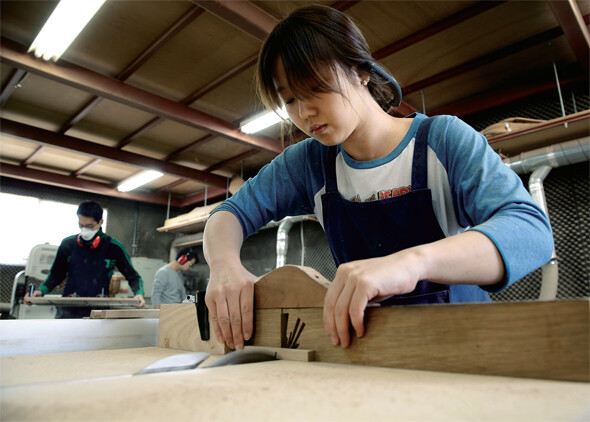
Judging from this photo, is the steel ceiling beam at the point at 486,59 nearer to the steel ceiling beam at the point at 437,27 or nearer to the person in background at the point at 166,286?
the steel ceiling beam at the point at 437,27

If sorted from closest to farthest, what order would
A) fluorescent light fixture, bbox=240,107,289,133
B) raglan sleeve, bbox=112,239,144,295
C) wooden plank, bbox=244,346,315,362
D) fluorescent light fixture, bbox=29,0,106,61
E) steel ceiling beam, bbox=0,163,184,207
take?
wooden plank, bbox=244,346,315,362 < fluorescent light fixture, bbox=29,0,106,61 < raglan sleeve, bbox=112,239,144,295 < fluorescent light fixture, bbox=240,107,289,133 < steel ceiling beam, bbox=0,163,184,207

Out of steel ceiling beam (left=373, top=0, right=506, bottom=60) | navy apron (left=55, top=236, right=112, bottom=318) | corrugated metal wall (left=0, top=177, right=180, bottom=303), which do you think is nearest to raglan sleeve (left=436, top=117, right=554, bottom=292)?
steel ceiling beam (left=373, top=0, right=506, bottom=60)

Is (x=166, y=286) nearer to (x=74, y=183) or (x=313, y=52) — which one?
(x=74, y=183)

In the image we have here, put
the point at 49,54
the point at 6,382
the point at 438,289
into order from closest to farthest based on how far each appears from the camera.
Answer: the point at 6,382, the point at 438,289, the point at 49,54

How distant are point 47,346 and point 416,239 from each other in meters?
0.89

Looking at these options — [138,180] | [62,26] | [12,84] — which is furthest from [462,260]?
[138,180]

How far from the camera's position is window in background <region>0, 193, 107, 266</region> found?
6.80 m

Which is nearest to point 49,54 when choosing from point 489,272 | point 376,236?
point 376,236

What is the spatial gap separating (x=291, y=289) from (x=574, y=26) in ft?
11.8

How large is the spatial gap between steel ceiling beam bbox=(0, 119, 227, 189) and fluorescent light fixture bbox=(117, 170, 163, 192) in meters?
0.30

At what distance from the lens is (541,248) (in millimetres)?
691

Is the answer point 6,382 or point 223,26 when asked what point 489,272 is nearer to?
point 6,382

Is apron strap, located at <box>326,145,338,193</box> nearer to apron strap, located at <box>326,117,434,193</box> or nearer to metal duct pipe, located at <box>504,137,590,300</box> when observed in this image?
apron strap, located at <box>326,117,434,193</box>

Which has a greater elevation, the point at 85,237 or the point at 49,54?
the point at 49,54
